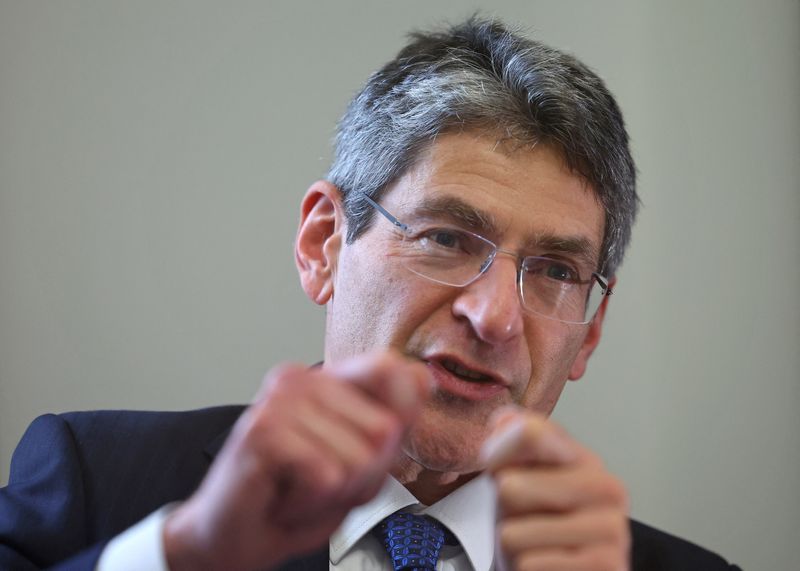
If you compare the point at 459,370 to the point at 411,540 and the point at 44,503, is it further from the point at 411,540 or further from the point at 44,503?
the point at 44,503

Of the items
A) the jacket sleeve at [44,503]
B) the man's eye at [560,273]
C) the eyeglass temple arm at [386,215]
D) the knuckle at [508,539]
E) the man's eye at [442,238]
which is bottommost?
the jacket sleeve at [44,503]

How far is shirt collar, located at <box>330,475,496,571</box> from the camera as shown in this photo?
1.44 m

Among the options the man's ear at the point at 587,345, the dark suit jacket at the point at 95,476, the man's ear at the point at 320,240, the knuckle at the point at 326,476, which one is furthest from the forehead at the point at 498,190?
the knuckle at the point at 326,476

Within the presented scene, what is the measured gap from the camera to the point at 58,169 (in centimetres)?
186

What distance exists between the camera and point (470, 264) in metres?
1.44

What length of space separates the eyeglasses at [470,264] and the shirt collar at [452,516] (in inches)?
12.0

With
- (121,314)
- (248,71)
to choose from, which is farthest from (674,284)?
(121,314)

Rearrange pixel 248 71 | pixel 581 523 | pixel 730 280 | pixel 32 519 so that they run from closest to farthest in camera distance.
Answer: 1. pixel 581 523
2. pixel 32 519
3. pixel 248 71
4. pixel 730 280

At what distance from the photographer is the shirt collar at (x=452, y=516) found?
4.71 ft

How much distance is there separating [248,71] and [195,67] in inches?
4.4

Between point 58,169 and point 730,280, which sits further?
point 730,280

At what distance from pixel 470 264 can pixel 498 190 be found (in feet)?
0.41

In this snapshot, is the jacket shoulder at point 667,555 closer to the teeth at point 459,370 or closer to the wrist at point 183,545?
the teeth at point 459,370

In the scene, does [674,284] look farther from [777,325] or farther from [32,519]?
[32,519]
